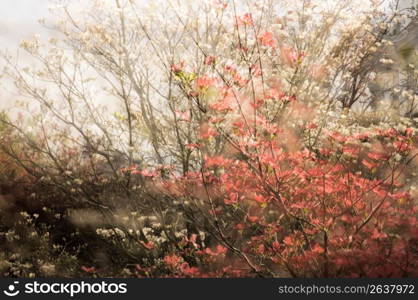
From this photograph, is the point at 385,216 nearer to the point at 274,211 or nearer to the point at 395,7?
the point at 274,211

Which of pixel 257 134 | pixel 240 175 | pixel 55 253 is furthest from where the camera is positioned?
pixel 55 253

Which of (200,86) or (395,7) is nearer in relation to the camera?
(200,86)

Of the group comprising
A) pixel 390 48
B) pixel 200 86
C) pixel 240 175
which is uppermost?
pixel 390 48

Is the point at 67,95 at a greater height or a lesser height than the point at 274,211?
greater

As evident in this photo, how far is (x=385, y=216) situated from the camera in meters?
5.98

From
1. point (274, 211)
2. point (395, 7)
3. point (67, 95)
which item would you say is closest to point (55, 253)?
point (67, 95)

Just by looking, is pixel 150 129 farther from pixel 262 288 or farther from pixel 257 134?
pixel 262 288

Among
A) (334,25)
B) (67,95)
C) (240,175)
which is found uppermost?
(334,25)

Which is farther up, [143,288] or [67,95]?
[67,95]

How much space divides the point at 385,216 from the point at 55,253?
29.6 feet

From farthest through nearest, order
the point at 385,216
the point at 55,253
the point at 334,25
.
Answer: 1. the point at 55,253
2. the point at 334,25
3. the point at 385,216

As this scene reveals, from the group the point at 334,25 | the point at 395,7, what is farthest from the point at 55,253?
the point at 395,7

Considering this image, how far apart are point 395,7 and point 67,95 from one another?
445 inches

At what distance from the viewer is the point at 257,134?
5.27 meters
